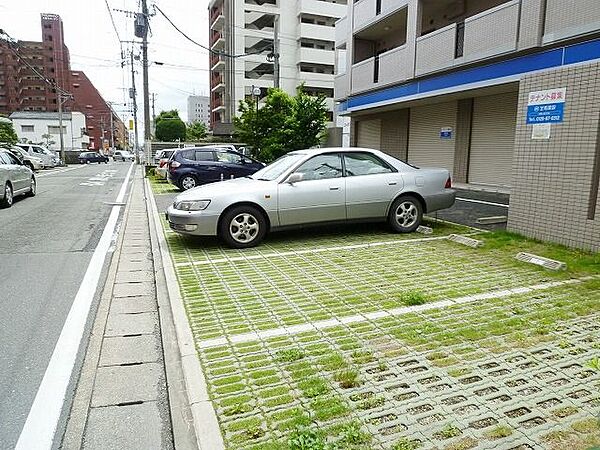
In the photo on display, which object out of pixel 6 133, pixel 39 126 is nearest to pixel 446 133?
pixel 6 133

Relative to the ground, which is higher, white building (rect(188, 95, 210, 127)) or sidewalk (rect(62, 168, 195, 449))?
white building (rect(188, 95, 210, 127))

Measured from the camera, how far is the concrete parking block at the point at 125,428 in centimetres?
256

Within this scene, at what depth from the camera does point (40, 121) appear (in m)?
73.8

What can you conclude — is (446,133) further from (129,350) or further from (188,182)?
(129,350)

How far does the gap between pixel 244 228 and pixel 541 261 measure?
4046mm

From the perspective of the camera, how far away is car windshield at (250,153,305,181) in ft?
24.3

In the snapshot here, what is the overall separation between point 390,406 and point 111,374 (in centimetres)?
199

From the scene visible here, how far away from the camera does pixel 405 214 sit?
7895 millimetres

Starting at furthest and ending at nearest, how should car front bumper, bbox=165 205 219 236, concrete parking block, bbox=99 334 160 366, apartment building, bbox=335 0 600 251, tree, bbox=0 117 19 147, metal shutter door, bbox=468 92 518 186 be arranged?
tree, bbox=0 117 19 147
metal shutter door, bbox=468 92 518 186
car front bumper, bbox=165 205 219 236
apartment building, bbox=335 0 600 251
concrete parking block, bbox=99 334 160 366

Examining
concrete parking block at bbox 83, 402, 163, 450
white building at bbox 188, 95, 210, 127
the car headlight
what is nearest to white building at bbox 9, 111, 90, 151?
white building at bbox 188, 95, 210, 127

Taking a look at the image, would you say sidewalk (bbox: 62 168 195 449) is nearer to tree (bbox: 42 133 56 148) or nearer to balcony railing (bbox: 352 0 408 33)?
balcony railing (bbox: 352 0 408 33)

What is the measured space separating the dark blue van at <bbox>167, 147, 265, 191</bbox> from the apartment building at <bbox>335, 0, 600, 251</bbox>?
5.99 m

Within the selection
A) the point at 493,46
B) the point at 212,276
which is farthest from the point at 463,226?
the point at 493,46

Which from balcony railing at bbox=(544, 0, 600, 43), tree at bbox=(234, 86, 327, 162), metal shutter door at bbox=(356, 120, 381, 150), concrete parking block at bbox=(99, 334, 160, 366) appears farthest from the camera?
metal shutter door at bbox=(356, 120, 381, 150)
